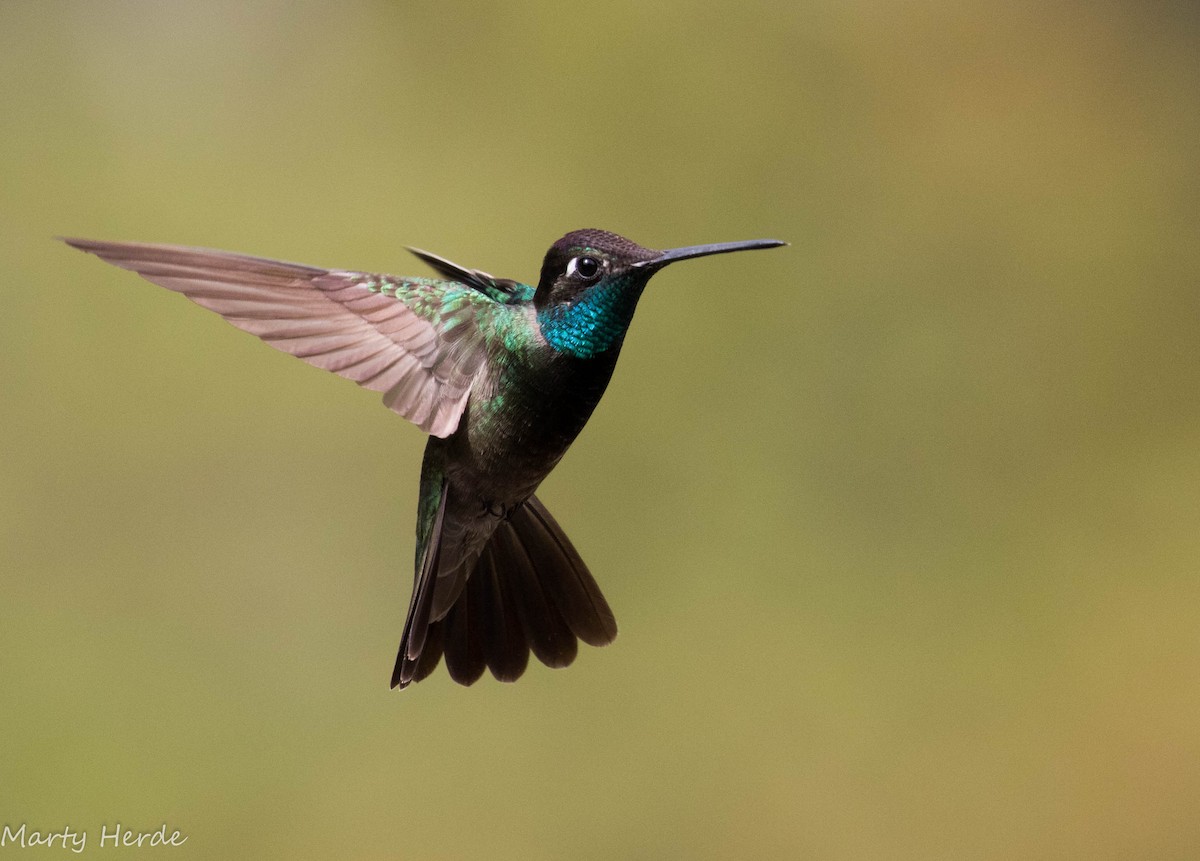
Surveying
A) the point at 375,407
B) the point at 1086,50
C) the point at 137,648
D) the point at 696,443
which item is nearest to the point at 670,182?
the point at 696,443

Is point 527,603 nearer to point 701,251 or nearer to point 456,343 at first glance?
point 456,343

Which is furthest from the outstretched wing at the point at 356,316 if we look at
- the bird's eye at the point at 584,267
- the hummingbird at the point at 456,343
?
the bird's eye at the point at 584,267

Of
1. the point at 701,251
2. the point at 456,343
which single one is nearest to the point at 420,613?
the point at 456,343

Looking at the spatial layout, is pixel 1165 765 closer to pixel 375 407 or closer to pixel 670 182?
pixel 670 182
